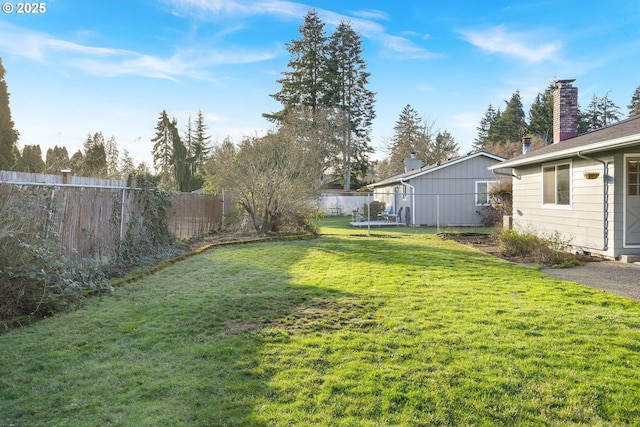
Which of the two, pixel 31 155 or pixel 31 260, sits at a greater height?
pixel 31 155

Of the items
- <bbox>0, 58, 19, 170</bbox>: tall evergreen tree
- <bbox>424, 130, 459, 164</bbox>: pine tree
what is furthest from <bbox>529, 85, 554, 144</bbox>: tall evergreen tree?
<bbox>0, 58, 19, 170</bbox>: tall evergreen tree

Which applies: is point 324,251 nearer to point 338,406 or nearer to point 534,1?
point 338,406

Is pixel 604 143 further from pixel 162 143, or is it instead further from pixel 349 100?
pixel 162 143

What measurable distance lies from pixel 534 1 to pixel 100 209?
1416 cm

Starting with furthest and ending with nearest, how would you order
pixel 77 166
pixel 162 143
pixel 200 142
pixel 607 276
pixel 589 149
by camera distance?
pixel 200 142 < pixel 162 143 < pixel 77 166 < pixel 589 149 < pixel 607 276

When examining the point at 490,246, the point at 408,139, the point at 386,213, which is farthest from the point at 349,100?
the point at 490,246

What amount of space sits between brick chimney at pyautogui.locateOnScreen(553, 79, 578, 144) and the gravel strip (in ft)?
18.8

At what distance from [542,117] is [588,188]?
1602 inches

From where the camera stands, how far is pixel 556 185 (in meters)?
10.7

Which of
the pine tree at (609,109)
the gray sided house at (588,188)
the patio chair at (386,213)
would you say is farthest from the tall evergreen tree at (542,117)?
the gray sided house at (588,188)

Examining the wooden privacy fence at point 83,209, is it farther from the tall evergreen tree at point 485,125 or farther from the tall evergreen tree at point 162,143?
the tall evergreen tree at point 485,125

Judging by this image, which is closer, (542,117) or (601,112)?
(542,117)

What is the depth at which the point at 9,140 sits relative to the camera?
18953 mm

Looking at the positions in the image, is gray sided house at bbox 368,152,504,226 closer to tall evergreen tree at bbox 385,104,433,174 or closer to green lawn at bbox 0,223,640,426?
green lawn at bbox 0,223,640,426
